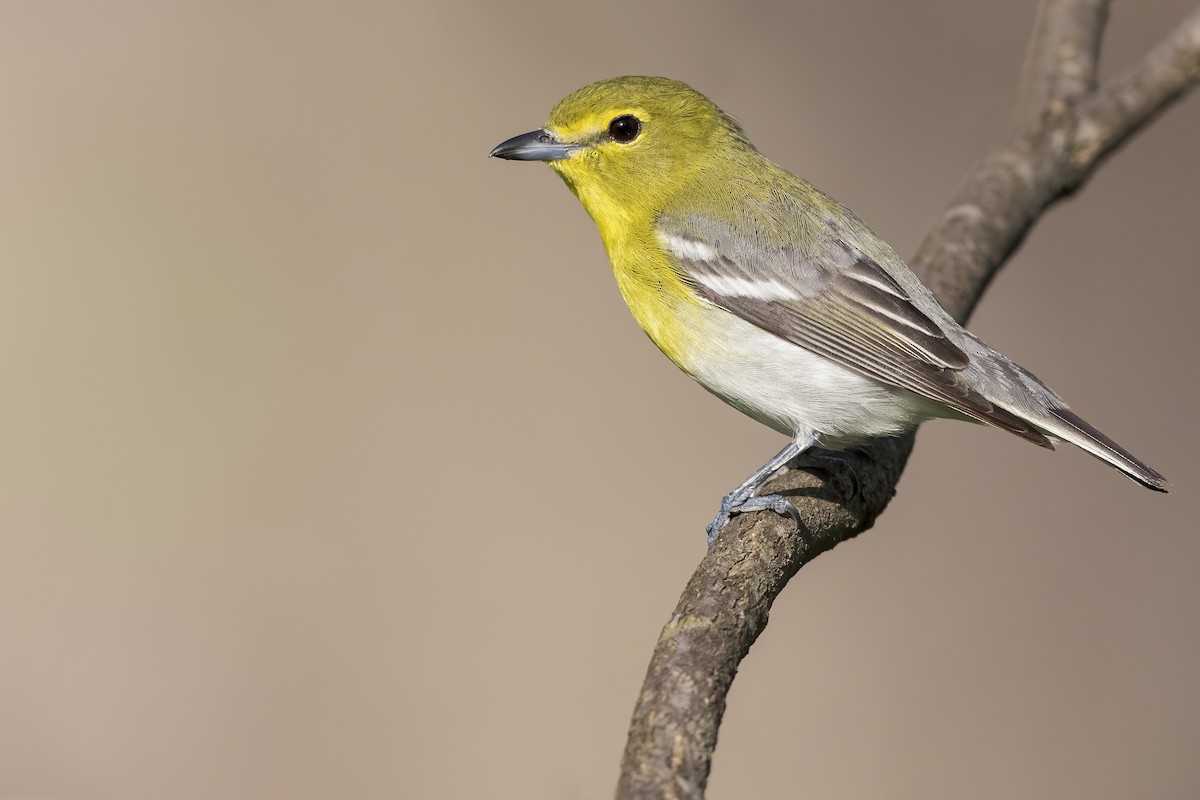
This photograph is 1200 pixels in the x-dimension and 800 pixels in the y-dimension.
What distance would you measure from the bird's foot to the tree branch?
4 centimetres

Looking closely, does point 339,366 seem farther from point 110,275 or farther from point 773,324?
point 773,324

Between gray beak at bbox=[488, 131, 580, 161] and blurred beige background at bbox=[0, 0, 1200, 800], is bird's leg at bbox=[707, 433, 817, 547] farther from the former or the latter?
blurred beige background at bbox=[0, 0, 1200, 800]

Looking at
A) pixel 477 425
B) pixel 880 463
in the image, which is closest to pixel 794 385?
pixel 880 463

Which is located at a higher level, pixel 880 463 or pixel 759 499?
pixel 880 463

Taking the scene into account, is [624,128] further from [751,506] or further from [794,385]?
[751,506]

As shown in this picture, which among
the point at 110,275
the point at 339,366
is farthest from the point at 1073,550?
the point at 110,275

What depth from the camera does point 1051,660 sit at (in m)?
6.02

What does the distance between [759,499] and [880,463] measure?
78 centimetres

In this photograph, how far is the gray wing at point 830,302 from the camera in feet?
11.6

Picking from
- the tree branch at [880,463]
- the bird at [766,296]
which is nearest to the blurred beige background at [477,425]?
the tree branch at [880,463]

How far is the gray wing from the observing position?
11.6 feet

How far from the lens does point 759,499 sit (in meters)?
3.31

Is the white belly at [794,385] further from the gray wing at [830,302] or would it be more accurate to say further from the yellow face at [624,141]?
the yellow face at [624,141]

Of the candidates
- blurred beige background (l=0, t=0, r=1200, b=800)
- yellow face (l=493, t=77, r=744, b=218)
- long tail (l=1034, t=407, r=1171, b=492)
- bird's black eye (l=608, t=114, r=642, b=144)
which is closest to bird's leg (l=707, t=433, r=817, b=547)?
long tail (l=1034, t=407, r=1171, b=492)
